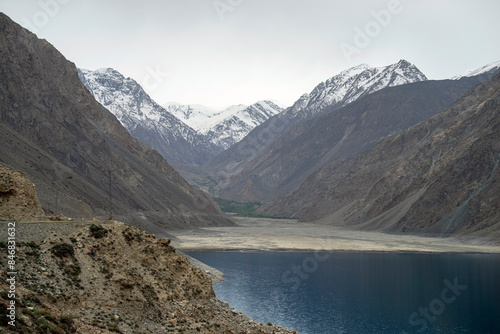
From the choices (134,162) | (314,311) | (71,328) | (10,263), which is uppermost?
(134,162)

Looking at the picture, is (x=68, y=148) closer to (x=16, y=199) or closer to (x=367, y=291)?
(x=367, y=291)

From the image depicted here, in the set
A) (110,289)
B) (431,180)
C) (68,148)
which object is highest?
(431,180)

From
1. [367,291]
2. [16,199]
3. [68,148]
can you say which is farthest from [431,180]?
[16,199]

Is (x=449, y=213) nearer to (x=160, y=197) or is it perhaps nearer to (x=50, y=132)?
(x=160, y=197)

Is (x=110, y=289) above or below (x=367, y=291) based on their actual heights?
above

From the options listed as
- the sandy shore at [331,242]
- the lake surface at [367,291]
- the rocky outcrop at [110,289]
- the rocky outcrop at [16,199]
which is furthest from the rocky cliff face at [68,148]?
the rocky outcrop at [110,289]

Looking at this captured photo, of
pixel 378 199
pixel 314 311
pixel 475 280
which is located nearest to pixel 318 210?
pixel 378 199

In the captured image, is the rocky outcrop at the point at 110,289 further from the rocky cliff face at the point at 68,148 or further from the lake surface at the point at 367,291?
the rocky cliff face at the point at 68,148
